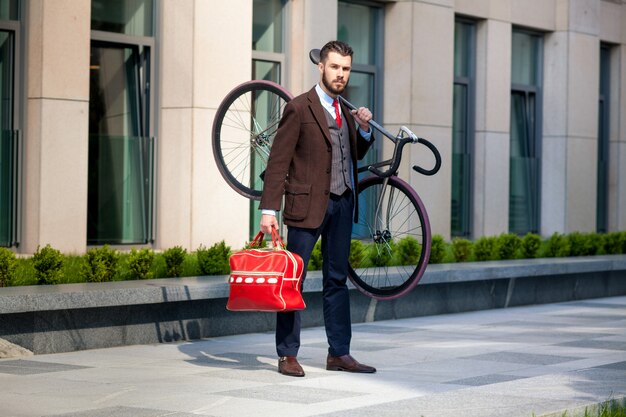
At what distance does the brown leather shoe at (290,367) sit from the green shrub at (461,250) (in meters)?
8.04

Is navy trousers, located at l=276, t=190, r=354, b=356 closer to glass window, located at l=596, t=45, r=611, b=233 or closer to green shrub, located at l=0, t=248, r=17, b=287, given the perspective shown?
green shrub, located at l=0, t=248, r=17, b=287

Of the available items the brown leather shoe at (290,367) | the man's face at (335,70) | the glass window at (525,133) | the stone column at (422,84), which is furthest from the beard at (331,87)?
the glass window at (525,133)

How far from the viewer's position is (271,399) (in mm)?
8062

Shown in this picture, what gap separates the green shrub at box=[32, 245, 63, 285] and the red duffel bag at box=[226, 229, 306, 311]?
3.07 metres

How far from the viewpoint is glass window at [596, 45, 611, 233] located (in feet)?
84.1

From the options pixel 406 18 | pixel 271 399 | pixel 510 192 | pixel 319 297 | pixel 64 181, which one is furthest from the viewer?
pixel 510 192

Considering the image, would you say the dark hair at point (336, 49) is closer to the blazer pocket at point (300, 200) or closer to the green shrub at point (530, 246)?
the blazer pocket at point (300, 200)

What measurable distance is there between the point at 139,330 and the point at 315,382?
284 cm

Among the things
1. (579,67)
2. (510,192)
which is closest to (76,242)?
(510,192)

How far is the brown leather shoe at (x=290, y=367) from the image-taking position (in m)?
9.12

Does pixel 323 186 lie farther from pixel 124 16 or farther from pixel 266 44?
pixel 266 44

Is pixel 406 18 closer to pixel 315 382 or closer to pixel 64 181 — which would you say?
pixel 64 181

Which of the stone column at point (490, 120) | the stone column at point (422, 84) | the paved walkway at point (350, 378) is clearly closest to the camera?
the paved walkway at point (350, 378)

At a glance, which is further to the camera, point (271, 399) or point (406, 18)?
point (406, 18)
